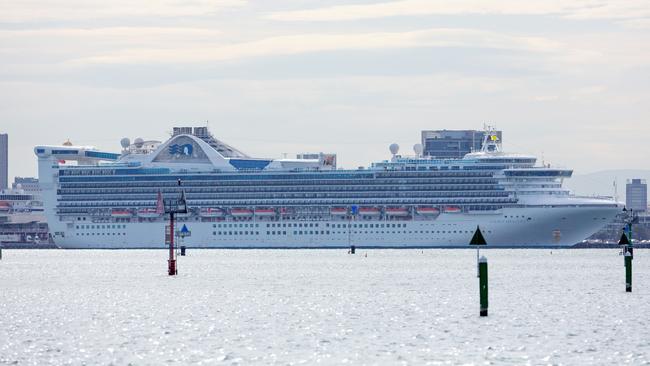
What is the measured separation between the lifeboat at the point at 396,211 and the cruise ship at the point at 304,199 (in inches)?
5.3

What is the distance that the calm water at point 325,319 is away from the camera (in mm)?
46312

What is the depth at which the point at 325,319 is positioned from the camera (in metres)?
58.5

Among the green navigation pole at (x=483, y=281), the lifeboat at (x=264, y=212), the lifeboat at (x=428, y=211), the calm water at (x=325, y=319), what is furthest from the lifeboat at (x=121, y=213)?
the green navigation pole at (x=483, y=281)

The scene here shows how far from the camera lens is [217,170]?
170 m

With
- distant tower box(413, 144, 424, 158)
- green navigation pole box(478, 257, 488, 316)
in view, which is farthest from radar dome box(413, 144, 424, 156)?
green navigation pole box(478, 257, 488, 316)

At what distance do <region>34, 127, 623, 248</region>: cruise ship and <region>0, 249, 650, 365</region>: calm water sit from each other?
51802 millimetres

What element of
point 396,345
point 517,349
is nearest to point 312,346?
point 396,345

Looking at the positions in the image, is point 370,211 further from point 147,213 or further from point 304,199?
point 147,213

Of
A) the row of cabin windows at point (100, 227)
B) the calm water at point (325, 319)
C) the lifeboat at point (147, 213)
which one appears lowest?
the calm water at point (325, 319)

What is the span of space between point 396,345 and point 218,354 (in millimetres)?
5549

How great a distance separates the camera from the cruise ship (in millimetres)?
154500

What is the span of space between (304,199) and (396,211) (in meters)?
10.0

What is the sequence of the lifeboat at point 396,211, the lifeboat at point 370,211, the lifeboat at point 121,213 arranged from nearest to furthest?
the lifeboat at point 396,211 < the lifeboat at point 370,211 < the lifeboat at point 121,213

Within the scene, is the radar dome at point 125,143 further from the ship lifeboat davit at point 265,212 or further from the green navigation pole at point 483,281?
the green navigation pole at point 483,281
